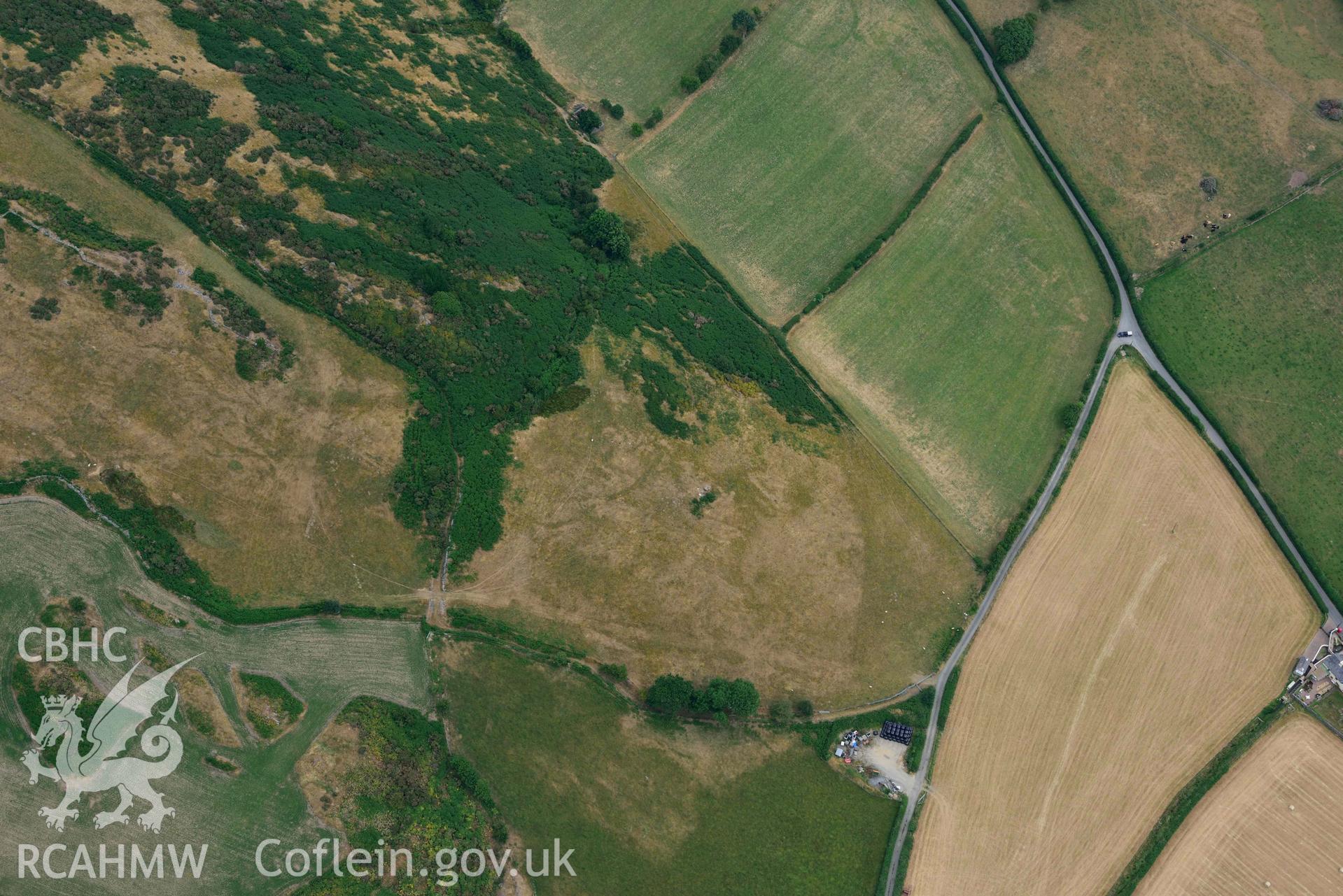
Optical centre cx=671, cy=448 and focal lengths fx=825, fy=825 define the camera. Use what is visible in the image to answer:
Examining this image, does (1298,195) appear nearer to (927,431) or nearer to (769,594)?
(927,431)

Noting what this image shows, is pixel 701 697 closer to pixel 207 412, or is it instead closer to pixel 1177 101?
pixel 207 412

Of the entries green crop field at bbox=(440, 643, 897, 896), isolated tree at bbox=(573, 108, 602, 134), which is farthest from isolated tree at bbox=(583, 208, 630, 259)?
green crop field at bbox=(440, 643, 897, 896)

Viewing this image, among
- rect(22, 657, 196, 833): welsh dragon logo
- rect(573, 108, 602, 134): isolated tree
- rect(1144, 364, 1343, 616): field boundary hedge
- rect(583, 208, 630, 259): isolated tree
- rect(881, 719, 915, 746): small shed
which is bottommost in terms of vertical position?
rect(22, 657, 196, 833): welsh dragon logo

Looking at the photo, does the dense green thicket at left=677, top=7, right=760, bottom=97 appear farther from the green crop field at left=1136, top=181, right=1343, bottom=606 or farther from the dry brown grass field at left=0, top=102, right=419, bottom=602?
the green crop field at left=1136, top=181, right=1343, bottom=606

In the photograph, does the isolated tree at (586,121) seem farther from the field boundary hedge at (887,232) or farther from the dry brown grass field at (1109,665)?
the dry brown grass field at (1109,665)

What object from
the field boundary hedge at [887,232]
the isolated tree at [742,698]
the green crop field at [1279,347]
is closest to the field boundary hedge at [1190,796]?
the green crop field at [1279,347]

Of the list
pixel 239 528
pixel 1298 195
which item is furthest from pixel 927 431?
pixel 239 528
